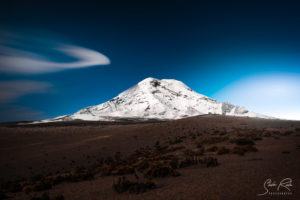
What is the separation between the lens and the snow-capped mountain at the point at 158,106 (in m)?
129

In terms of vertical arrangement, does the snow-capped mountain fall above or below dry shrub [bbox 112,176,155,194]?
above

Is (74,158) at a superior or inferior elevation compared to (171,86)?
inferior

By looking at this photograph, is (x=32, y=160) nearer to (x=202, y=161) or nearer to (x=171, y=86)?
(x=202, y=161)

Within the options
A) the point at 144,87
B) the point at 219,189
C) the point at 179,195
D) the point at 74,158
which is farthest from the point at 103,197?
the point at 144,87

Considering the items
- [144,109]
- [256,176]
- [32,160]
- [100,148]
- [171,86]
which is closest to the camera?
[256,176]

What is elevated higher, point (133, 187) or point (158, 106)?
point (158, 106)

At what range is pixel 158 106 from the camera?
142375 mm

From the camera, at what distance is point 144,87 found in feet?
581

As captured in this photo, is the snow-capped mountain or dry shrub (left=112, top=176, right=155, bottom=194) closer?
dry shrub (left=112, top=176, right=155, bottom=194)

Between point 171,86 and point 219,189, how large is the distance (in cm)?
18630

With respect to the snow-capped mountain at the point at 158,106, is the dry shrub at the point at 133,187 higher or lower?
lower

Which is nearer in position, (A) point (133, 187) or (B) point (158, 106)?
(A) point (133, 187)

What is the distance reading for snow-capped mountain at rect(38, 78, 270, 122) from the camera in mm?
129275

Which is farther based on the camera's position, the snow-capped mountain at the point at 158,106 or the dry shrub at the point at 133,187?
the snow-capped mountain at the point at 158,106
